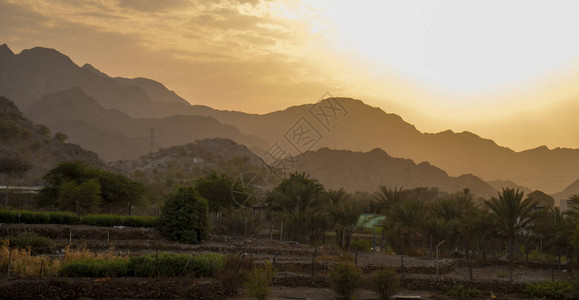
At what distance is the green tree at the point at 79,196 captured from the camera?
31244 mm

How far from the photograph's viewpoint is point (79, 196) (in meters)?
31.5

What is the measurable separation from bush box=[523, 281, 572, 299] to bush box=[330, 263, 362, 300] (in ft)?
21.8

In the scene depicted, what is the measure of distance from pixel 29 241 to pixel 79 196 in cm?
1177

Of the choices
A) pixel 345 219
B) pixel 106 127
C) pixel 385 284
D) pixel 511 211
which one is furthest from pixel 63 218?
pixel 106 127

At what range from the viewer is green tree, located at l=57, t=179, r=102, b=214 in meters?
31.2

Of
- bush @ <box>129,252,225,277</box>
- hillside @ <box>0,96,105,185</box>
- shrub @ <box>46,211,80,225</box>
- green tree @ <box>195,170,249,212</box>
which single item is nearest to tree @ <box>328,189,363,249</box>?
green tree @ <box>195,170,249,212</box>

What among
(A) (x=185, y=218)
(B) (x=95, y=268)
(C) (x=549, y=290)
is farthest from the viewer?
(A) (x=185, y=218)

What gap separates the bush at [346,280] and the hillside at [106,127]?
126 m

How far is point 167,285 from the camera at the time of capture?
15422mm

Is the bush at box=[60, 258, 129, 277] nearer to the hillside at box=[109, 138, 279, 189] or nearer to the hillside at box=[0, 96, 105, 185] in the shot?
the hillside at box=[0, 96, 105, 185]

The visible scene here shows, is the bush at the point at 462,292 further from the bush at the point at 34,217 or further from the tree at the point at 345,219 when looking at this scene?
the bush at the point at 34,217

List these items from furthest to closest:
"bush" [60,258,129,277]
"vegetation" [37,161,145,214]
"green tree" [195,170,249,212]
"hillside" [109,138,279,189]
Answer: "hillside" [109,138,279,189] → "green tree" [195,170,249,212] → "vegetation" [37,161,145,214] → "bush" [60,258,129,277]

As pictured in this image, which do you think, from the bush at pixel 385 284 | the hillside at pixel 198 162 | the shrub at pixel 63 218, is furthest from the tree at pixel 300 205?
the hillside at pixel 198 162

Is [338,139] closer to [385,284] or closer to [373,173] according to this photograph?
[373,173]
